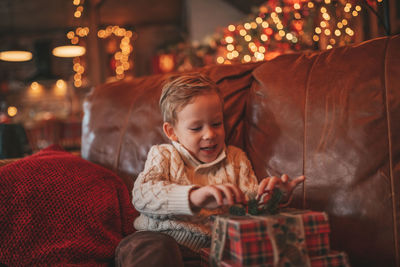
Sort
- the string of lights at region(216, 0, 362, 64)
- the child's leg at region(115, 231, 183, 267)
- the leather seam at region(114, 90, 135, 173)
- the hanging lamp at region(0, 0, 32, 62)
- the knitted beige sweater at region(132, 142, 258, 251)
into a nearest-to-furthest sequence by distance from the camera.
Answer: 1. the child's leg at region(115, 231, 183, 267)
2. the knitted beige sweater at region(132, 142, 258, 251)
3. the leather seam at region(114, 90, 135, 173)
4. the string of lights at region(216, 0, 362, 64)
5. the hanging lamp at region(0, 0, 32, 62)

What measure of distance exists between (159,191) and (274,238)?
414 millimetres

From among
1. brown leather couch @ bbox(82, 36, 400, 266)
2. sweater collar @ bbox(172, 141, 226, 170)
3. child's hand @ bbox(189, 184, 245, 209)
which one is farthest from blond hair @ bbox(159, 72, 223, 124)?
child's hand @ bbox(189, 184, 245, 209)

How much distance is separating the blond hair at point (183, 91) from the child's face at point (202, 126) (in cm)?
2

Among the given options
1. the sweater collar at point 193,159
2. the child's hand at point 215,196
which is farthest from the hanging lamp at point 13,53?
the child's hand at point 215,196

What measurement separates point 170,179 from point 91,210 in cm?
29

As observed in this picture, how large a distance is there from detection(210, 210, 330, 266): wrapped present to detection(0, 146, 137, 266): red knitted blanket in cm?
52

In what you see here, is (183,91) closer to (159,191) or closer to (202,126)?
(202,126)

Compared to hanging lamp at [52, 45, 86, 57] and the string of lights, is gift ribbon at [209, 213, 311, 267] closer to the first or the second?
the string of lights

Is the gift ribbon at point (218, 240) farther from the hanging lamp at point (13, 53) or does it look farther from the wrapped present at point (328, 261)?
the hanging lamp at point (13, 53)

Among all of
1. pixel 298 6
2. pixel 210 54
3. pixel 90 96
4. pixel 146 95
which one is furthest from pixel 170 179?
pixel 210 54

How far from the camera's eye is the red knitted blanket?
1.18 metres

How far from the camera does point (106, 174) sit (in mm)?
1458

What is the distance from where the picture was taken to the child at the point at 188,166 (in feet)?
3.90

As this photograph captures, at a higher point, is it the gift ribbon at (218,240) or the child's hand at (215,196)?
the child's hand at (215,196)
